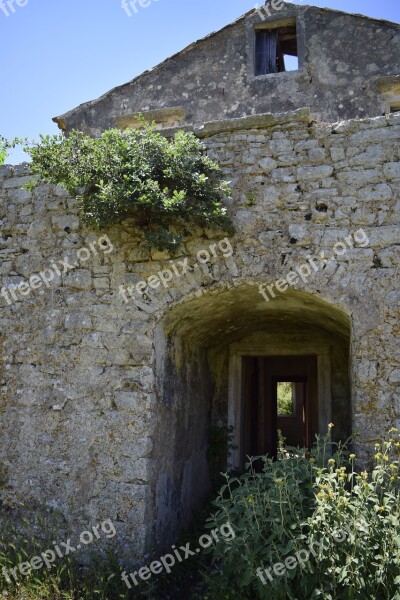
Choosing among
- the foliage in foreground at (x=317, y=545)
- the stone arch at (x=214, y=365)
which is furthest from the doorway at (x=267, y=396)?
the foliage in foreground at (x=317, y=545)

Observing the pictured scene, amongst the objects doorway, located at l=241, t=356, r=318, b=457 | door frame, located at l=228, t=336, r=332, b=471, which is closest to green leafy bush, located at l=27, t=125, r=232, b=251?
door frame, located at l=228, t=336, r=332, b=471

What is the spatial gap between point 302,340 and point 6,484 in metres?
3.67

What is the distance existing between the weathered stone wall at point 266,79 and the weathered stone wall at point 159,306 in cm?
390

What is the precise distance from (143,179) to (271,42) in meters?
5.55

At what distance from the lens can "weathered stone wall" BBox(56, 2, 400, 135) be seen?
7.89m

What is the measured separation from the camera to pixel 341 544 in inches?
114

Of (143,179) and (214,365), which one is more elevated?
(143,179)

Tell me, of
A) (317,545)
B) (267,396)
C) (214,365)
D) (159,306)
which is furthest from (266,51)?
(317,545)

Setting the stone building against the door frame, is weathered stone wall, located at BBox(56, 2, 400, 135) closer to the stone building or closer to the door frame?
the door frame

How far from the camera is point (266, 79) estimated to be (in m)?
8.25

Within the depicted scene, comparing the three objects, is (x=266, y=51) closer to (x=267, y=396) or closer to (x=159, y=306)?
(x=267, y=396)

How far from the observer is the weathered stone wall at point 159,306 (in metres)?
4.05

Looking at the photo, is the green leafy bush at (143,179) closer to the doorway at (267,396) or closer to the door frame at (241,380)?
the door frame at (241,380)

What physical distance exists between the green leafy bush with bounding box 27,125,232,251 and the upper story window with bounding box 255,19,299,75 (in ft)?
15.5
